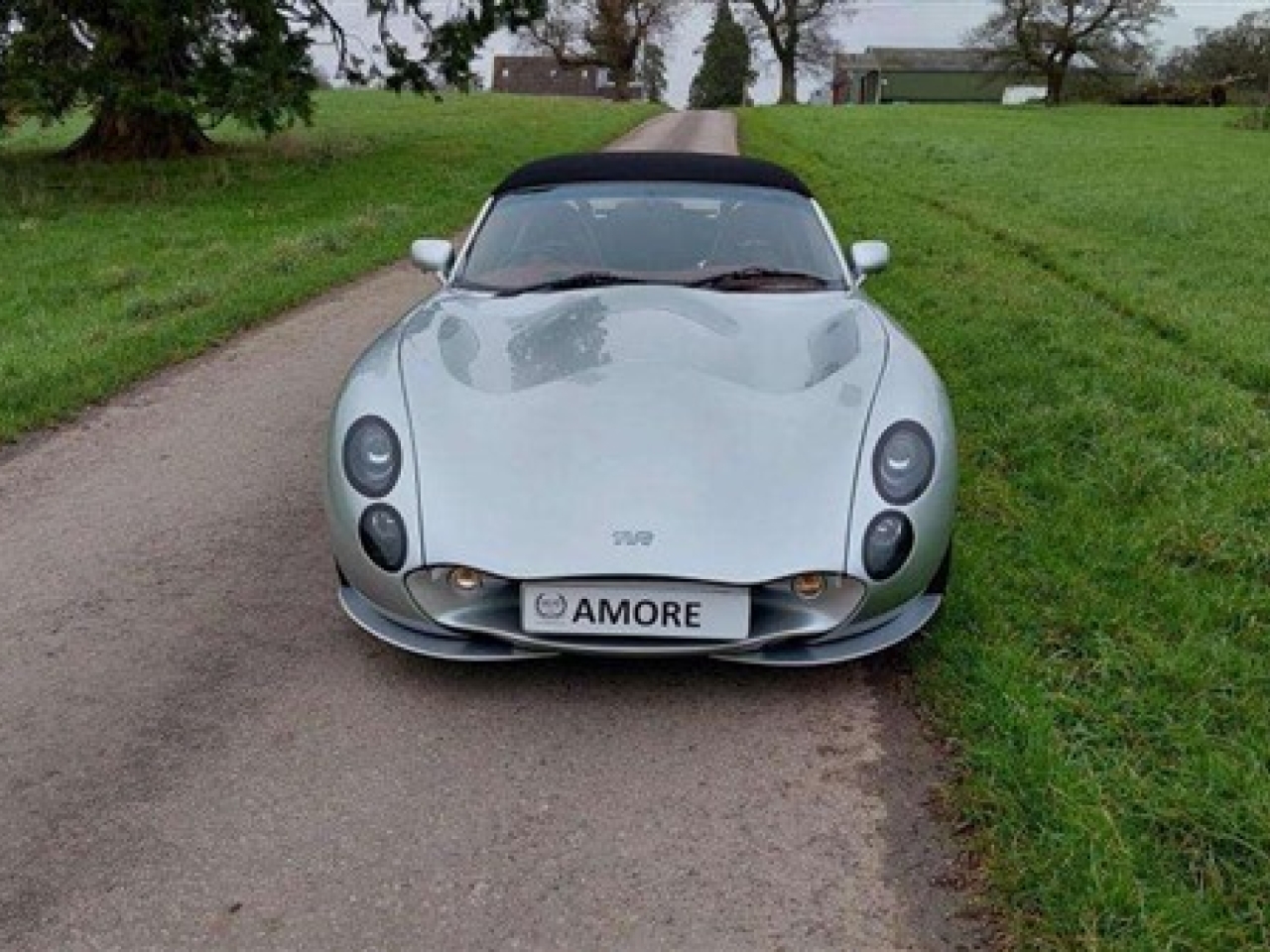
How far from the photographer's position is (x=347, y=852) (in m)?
2.42

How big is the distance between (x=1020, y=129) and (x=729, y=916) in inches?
1258

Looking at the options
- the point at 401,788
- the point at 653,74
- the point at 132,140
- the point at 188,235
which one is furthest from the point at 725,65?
the point at 401,788

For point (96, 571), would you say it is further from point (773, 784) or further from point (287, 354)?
point (287, 354)

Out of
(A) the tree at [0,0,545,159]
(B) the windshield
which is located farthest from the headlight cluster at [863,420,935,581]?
(A) the tree at [0,0,545,159]

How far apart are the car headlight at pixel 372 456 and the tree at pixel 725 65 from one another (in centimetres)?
7587

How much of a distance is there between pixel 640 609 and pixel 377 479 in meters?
0.82

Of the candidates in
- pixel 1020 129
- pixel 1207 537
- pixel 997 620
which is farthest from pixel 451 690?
pixel 1020 129

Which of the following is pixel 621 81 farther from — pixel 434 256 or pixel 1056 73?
pixel 434 256

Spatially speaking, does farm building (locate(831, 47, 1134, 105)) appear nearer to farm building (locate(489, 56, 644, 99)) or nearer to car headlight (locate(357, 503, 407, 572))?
farm building (locate(489, 56, 644, 99))

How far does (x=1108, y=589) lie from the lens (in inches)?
138

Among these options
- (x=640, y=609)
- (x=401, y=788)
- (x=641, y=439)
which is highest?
(x=641, y=439)

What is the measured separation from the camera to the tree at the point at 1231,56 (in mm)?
57688

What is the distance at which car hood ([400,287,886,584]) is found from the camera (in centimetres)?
Answer: 281

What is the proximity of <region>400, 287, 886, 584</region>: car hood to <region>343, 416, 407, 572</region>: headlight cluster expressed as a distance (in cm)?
8
